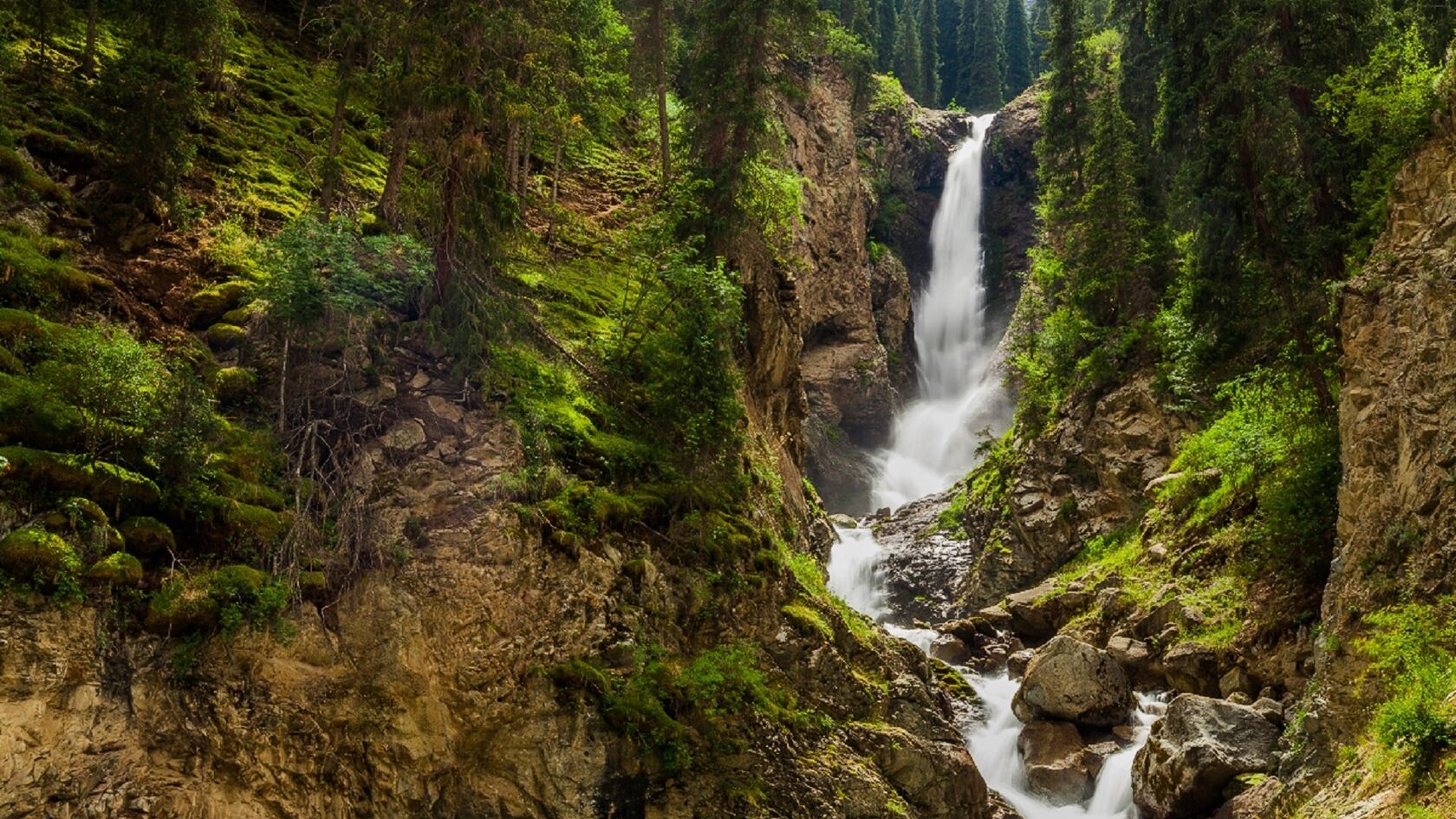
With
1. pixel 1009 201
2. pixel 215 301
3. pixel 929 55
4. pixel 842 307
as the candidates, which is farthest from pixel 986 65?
pixel 215 301

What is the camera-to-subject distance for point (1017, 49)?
253 feet

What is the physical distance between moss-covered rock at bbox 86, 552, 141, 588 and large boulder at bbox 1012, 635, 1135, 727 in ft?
49.9

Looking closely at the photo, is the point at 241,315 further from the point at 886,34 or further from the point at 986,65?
the point at 986,65

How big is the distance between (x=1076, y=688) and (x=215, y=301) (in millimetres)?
15549

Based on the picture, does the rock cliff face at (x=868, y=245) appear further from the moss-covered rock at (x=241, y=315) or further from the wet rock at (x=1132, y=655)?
the moss-covered rock at (x=241, y=315)

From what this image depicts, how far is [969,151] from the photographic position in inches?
2165

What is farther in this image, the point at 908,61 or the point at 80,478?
the point at 908,61

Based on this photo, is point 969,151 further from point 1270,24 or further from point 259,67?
point 259,67

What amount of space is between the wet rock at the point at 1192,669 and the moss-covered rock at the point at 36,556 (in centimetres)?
1682

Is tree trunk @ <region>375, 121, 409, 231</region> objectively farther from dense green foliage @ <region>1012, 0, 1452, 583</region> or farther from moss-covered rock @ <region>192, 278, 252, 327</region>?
dense green foliage @ <region>1012, 0, 1452, 583</region>

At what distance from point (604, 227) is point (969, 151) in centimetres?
3789

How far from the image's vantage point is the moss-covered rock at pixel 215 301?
11.6 metres

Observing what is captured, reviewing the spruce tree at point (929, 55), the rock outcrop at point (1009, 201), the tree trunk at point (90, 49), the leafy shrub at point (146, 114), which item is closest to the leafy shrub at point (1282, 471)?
the leafy shrub at point (146, 114)

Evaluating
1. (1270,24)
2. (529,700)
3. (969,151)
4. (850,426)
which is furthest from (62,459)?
(969,151)
